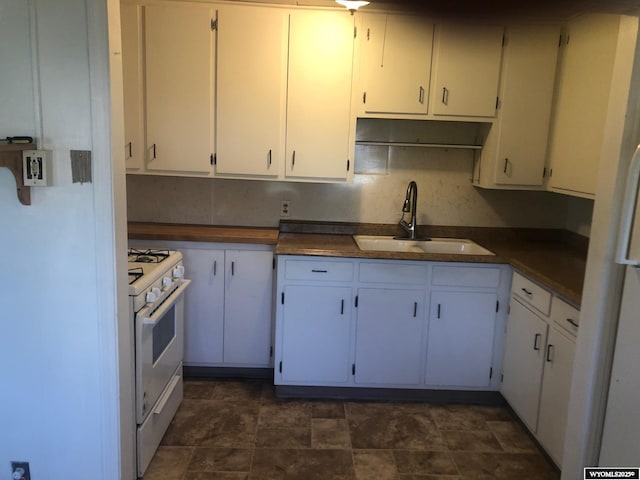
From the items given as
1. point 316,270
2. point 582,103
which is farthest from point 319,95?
point 582,103

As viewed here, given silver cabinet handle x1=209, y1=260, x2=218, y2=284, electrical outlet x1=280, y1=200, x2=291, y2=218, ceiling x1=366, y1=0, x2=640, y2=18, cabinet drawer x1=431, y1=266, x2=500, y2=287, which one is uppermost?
ceiling x1=366, y1=0, x2=640, y2=18

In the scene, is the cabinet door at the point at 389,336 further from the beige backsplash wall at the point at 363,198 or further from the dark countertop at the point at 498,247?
the beige backsplash wall at the point at 363,198

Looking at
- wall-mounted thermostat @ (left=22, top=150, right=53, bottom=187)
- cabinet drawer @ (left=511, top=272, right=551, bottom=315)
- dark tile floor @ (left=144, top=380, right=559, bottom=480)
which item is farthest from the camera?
cabinet drawer @ (left=511, top=272, right=551, bottom=315)

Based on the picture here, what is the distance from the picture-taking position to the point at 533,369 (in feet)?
8.23

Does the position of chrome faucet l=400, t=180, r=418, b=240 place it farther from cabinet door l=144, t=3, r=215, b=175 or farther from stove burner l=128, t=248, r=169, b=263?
stove burner l=128, t=248, r=169, b=263

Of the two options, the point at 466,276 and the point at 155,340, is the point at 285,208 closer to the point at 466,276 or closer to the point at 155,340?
the point at 466,276

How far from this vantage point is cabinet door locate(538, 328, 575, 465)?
2197mm

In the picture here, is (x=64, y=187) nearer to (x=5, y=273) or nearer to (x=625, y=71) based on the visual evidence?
(x=5, y=273)

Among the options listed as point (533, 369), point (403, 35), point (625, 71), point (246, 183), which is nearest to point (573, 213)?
point (533, 369)

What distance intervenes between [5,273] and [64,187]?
0.38 m

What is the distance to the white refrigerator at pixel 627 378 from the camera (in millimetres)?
1506

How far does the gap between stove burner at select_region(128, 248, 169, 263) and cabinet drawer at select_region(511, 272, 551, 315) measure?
1.90 meters

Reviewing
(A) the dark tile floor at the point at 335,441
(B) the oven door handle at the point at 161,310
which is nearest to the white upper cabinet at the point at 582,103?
(A) the dark tile floor at the point at 335,441

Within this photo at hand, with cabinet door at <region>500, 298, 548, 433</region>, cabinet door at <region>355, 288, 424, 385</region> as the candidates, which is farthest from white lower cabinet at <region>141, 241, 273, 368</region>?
cabinet door at <region>500, 298, 548, 433</region>
